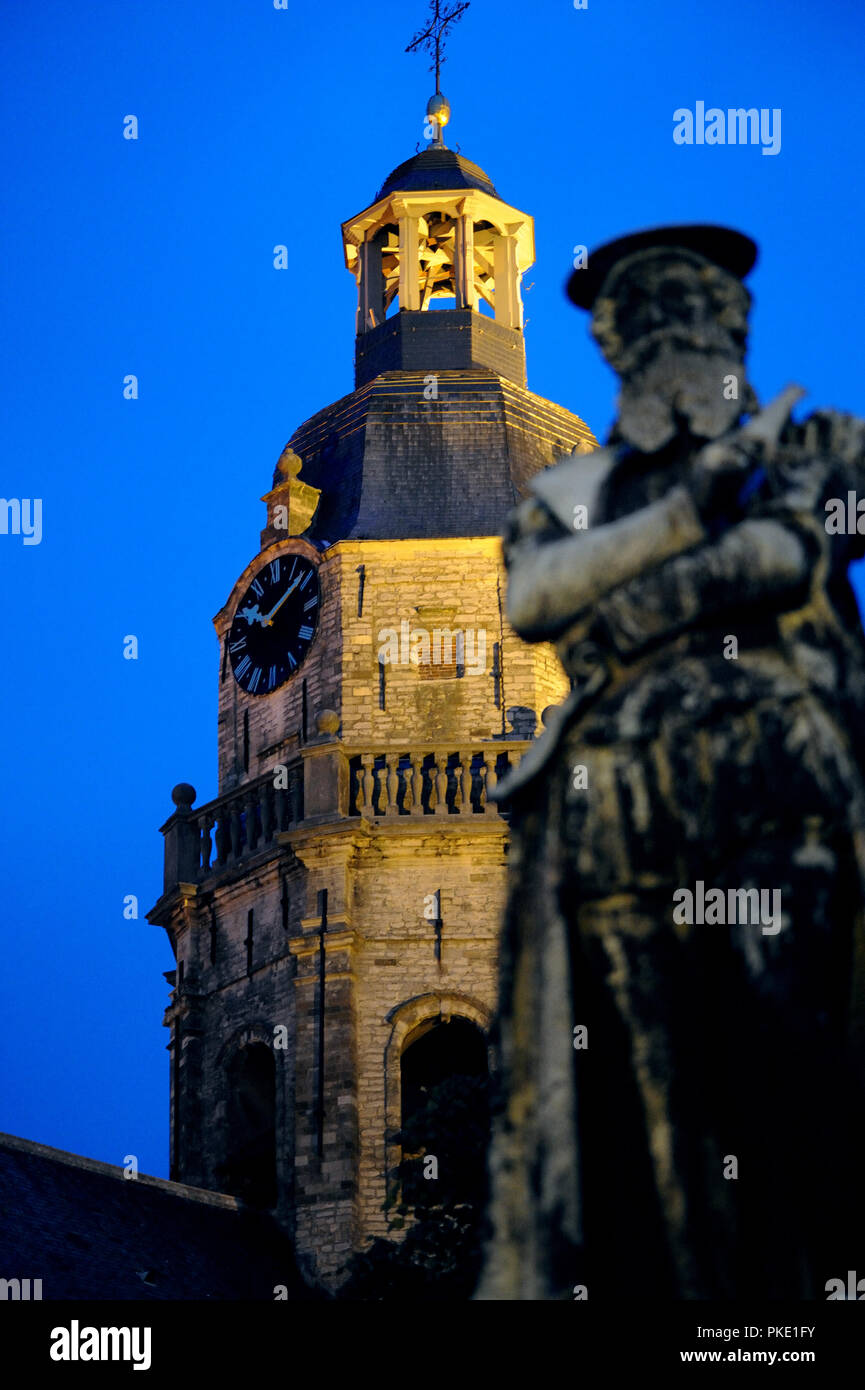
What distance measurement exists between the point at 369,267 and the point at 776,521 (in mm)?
40893

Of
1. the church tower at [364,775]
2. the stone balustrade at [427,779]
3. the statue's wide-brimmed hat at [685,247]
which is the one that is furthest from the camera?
the stone balustrade at [427,779]

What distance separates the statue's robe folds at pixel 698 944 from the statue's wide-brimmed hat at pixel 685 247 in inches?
25.2

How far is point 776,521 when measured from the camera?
739cm

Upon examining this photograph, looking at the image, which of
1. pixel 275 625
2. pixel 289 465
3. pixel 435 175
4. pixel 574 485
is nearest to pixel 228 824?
pixel 275 625

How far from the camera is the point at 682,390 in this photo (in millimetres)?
7707

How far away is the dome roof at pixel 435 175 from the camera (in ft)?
154

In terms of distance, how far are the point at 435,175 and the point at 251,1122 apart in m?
17.6

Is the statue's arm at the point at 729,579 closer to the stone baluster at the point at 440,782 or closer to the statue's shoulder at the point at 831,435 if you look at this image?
the statue's shoulder at the point at 831,435

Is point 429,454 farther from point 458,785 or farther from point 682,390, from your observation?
point 682,390

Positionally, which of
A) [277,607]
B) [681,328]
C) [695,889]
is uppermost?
[277,607]

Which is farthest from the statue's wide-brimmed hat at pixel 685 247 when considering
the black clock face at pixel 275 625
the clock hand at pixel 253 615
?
the clock hand at pixel 253 615

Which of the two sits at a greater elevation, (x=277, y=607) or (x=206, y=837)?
(x=277, y=607)

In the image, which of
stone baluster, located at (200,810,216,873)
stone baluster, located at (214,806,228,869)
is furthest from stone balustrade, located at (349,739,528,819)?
stone baluster, located at (200,810,216,873)

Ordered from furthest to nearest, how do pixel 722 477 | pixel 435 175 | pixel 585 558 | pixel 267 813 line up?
pixel 435 175 < pixel 267 813 < pixel 585 558 < pixel 722 477
